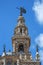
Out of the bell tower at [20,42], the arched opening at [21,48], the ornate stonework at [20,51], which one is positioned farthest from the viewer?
the arched opening at [21,48]

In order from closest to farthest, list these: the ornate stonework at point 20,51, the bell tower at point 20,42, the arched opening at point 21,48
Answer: the ornate stonework at point 20,51 < the bell tower at point 20,42 < the arched opening at point 21,48

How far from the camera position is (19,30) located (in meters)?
174

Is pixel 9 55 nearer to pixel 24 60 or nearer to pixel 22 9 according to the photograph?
pixel 24 60

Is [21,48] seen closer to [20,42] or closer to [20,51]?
[20,51]

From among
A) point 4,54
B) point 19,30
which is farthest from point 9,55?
point 19,30

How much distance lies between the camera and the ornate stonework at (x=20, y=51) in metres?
163

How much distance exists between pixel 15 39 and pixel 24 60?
10.5 m

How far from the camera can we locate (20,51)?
170000mm

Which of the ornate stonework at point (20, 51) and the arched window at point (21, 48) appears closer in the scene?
the ornate stonework at point (20, 51)

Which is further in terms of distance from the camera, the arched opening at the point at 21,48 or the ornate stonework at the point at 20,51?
the arched opening at the point at 21,48

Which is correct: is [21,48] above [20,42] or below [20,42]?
below

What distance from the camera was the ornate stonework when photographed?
162625mm

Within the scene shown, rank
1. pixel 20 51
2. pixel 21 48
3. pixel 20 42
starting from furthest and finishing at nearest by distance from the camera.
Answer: pixel 21 48 < pixel 20 42 < pixel 20 51

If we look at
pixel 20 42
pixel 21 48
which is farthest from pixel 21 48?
pixel 20 42
